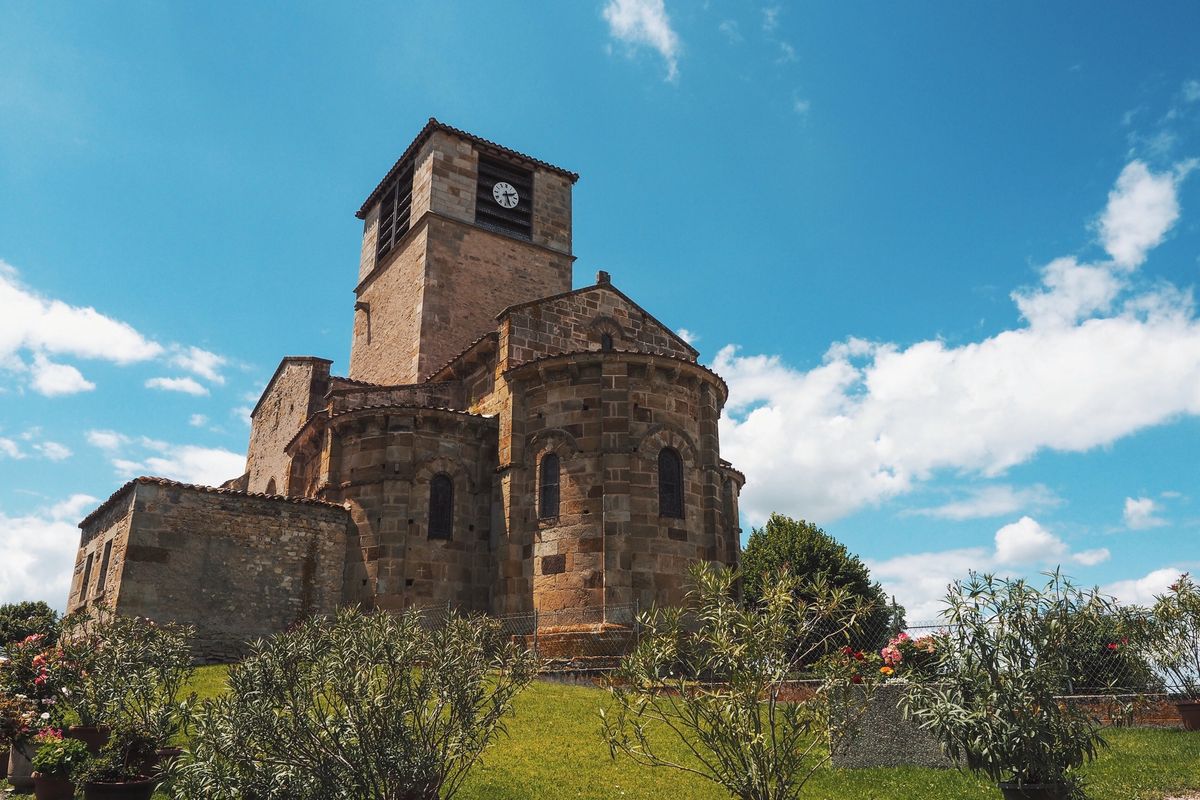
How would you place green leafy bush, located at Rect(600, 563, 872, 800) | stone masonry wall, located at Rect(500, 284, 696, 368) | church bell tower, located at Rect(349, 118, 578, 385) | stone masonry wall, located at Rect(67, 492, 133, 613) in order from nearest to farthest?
1. green leafy bush, located at Rect(600, 563, 872, 800)
2. stone masonry wall, located at Rect(67, 492, 133, 613)
3. stone masonry wall, located at Rect(500, 284, 696, 368)
4. church bell tower, located at Rect(349, 118, 578, 385)

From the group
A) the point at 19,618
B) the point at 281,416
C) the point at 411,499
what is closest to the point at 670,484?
the point at 411,499

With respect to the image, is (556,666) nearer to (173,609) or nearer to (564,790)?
(564,790)

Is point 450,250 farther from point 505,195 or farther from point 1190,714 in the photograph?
point 1190,714

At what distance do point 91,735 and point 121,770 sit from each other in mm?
2183

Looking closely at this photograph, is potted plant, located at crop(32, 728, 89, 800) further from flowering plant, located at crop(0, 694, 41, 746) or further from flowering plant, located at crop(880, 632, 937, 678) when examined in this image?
flowering plant, located at crop(880, 632, 937, 678)

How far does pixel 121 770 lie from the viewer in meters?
8.16

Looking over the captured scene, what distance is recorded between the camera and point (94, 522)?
1914 cm

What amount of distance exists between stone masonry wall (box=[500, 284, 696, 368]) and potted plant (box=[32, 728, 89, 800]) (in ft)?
40.4

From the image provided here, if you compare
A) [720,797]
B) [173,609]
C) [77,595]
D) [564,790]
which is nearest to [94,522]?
[77,595]

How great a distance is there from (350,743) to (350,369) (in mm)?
25106

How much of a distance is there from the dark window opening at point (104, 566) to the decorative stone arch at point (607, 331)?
11.9 m

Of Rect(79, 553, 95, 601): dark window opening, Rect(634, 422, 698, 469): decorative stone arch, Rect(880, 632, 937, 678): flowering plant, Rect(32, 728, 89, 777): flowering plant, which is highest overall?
Rect(634, 422, 698, 469): decorative stone arch

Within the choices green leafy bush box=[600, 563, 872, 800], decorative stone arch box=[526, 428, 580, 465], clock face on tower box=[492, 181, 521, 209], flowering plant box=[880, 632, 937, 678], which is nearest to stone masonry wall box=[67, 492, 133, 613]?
decorative stone arch box=[526, 428, 580, 465]

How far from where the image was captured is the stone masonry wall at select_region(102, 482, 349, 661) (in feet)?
53.7
